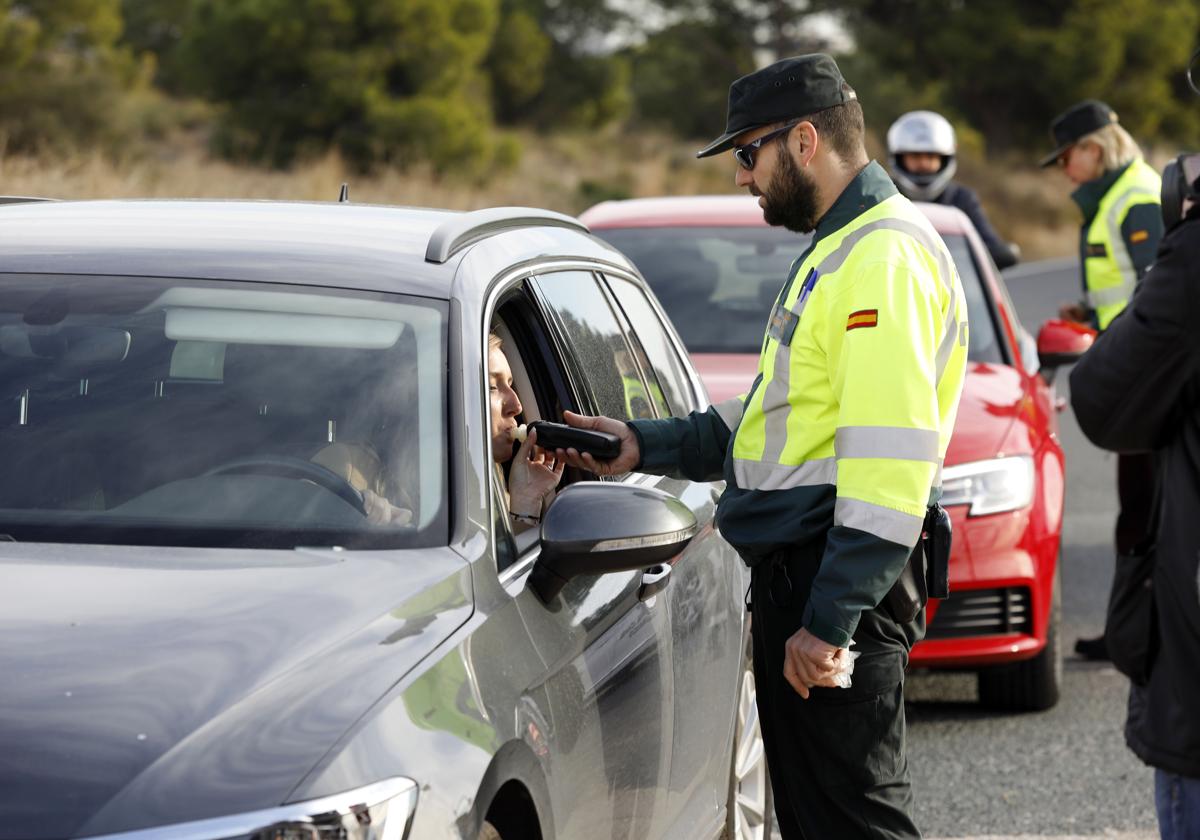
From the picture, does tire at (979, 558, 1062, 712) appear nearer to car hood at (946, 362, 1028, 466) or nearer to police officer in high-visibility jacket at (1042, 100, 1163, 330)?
car hood at (946, 362, 1028, 466)

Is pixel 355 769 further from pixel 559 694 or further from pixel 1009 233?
pixel 1009 233

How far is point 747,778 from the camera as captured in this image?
4738 mm

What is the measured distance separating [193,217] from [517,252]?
2.32 feet

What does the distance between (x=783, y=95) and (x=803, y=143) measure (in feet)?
0.35

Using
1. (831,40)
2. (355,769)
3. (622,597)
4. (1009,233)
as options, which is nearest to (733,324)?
(622,597)

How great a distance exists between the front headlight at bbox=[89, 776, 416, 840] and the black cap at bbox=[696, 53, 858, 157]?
1.69 m

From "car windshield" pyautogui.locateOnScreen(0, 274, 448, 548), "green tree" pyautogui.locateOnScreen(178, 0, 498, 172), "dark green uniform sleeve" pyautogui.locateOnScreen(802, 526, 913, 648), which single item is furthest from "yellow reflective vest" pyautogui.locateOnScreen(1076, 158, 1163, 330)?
"green tree" pyautogui.locateOnScreen(178, 0, 498, 172)

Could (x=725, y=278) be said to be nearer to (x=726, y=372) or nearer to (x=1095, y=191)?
(x=726, y=372)

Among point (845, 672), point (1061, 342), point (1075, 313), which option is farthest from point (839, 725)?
point (1075, 313)

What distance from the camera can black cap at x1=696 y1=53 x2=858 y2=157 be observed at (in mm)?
3656

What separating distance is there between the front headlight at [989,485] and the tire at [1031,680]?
1.48 feet

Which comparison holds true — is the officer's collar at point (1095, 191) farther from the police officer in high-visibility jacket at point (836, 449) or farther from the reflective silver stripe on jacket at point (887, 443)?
the reflective silver stripe on jacket at point (887, 443)

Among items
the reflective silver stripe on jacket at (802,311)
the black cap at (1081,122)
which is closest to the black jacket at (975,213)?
the black cap at (1081,122)

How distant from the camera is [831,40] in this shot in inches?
2141
